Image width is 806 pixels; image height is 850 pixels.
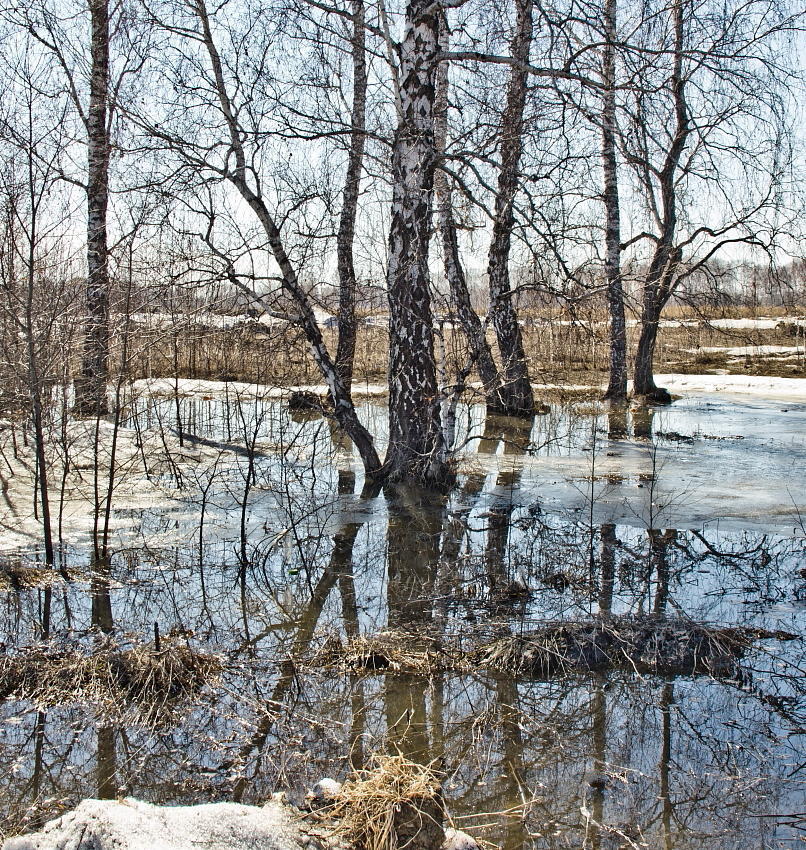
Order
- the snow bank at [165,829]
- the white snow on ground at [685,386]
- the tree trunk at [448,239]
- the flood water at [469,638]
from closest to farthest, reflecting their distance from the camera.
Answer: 1. the snow bank at [165,829]
2. the flood water at [469,638]
3. the tree trunk at [448,239]
4. the white snow on ground at [685,386]

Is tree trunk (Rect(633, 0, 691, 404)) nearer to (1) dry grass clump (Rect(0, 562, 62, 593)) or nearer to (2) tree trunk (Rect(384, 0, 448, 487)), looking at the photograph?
(2) tree trunk (Rect(384, 0, 448, 487))

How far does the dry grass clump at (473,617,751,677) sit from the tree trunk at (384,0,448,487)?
389cm

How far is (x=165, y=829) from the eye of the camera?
2.98 metres

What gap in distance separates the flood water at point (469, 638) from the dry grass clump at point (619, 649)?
8cm

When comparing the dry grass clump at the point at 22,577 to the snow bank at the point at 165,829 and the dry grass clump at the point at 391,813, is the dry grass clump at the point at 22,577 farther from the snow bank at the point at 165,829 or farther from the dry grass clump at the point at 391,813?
the dry grass clump at the point at 391,813

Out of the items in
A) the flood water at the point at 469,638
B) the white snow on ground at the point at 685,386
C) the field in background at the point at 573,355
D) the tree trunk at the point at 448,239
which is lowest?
the flood water at the point at 469,638

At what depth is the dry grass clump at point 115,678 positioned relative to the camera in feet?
14.2

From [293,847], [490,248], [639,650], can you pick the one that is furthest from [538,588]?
[490,248]

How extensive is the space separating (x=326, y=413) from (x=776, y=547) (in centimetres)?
457

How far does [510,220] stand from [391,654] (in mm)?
6669

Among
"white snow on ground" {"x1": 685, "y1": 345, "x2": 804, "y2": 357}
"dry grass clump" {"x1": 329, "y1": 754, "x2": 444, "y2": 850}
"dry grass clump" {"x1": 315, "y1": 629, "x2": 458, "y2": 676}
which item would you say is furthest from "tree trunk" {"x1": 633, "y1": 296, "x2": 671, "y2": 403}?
"dry grass clump" {"x1": 329, "y1": 754, "x2": 444, "y2": 850}

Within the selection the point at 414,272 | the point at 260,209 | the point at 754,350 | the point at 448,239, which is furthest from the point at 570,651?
the point at 754,350

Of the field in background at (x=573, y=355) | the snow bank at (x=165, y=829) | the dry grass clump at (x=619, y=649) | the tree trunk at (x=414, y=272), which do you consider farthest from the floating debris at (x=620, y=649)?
the field in background at (x=573, y=355)

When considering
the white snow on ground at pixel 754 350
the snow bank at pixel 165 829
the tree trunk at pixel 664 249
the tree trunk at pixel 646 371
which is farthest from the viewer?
the white snow on ground at pixel 754 350
